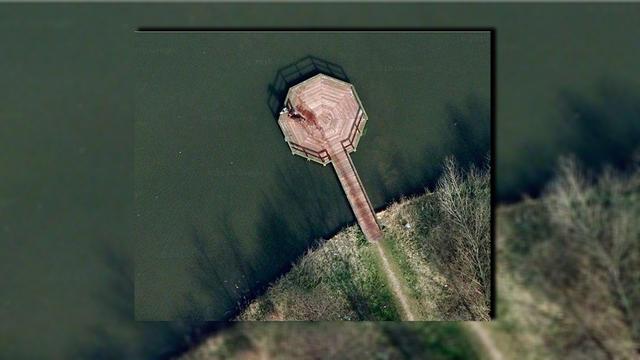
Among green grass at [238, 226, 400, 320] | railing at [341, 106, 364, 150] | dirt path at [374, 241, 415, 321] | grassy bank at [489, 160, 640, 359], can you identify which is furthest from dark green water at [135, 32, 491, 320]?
grassy bank at [489, 160, 640, 359]

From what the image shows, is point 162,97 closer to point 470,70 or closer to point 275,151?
point 275,151

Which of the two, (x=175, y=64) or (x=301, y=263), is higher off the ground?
(x=175, y=64)

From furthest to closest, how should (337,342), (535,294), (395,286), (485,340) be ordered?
(395,286) < (337,342) < (485,340) < (535,294)

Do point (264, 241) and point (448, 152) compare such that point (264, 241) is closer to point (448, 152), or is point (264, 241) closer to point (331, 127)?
point (331, 127)

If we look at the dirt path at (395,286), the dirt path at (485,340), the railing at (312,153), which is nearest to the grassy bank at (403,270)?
the dirt path at (395,286)

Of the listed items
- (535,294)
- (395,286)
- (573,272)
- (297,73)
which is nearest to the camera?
(573,272)

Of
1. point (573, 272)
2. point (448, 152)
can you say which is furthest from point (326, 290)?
point (573, 272)

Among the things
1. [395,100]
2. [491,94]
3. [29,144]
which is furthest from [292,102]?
[29,144]
